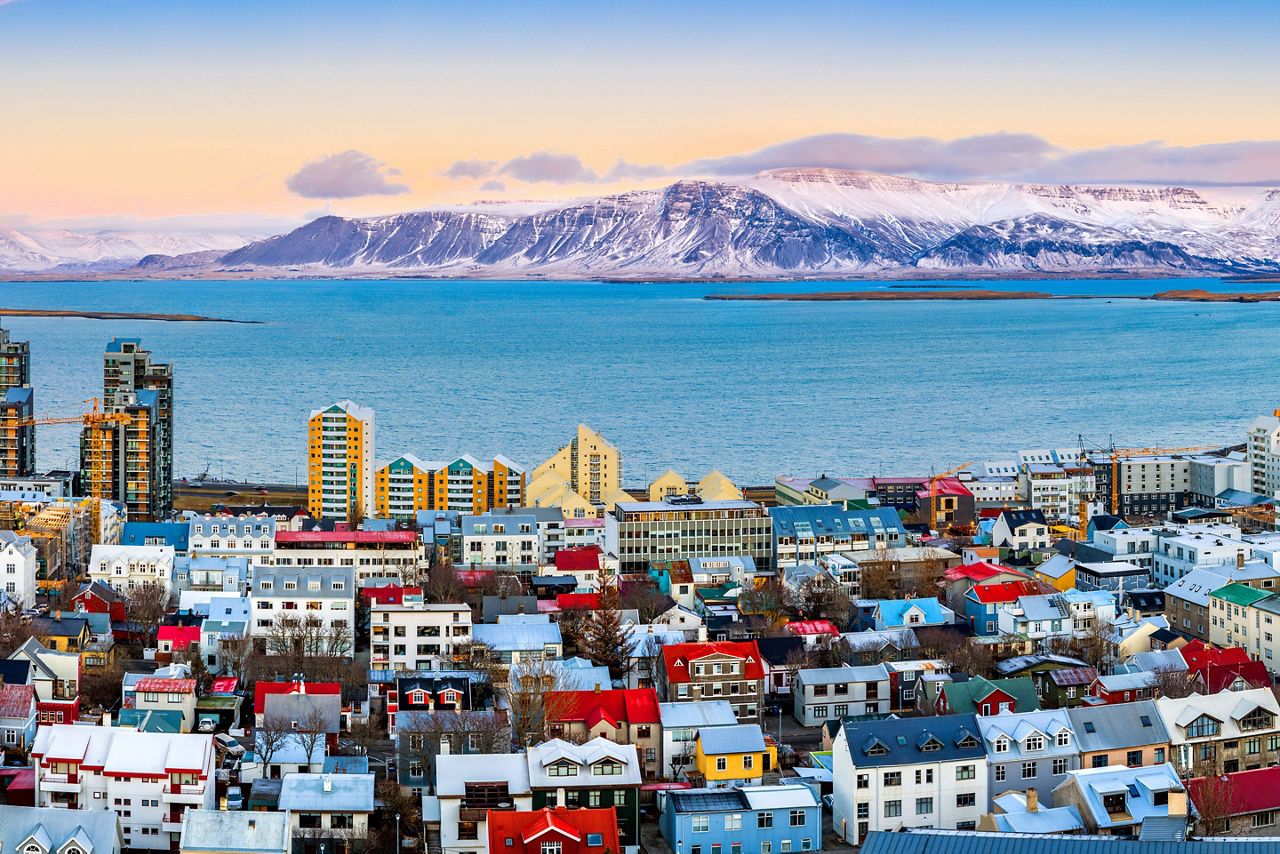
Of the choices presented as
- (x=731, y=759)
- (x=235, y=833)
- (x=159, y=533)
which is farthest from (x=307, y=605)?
(x=235, y=833)

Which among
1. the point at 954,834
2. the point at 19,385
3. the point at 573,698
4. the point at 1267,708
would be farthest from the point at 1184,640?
the point at 19,385

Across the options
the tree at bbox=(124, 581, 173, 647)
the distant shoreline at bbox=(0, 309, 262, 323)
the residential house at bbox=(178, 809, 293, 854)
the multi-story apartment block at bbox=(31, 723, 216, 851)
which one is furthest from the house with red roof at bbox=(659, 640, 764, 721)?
the distant shoreline at bbox=(0, 309, 262, 323)

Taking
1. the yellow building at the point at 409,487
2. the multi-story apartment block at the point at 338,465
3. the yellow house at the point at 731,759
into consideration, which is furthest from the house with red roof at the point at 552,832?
the multi-story apartment block at the point at 338,465

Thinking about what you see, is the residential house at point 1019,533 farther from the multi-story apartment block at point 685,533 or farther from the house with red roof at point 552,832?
the house with red roof at point 552,832

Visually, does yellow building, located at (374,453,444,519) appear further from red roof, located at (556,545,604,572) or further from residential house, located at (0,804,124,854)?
residential house, located at (0,804,124,854)

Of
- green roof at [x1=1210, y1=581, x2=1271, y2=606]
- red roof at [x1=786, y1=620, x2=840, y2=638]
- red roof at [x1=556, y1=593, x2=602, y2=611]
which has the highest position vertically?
green roof at [x1=1210, y1=581, x2=1271, y2=606]

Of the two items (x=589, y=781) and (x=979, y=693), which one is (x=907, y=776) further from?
(x=589, y=781)
